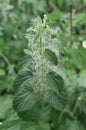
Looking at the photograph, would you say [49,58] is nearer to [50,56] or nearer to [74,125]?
[50,56]

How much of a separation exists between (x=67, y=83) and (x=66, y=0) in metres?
1.71

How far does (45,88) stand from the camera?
175cm

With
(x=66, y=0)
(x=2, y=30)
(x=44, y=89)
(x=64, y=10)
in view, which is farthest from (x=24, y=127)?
(x=64, y=10)

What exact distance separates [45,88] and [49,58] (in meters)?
0.16

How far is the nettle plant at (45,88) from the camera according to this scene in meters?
1.67

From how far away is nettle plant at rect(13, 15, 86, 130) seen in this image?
1.67 meters

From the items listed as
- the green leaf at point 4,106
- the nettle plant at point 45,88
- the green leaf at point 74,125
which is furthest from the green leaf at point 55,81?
the green leaf at point 4,106

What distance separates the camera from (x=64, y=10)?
3.98 meters

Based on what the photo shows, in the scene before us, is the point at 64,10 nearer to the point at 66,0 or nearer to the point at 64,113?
the point at 66,0

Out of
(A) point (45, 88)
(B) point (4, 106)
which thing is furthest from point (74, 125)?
(B) point (4, 106)

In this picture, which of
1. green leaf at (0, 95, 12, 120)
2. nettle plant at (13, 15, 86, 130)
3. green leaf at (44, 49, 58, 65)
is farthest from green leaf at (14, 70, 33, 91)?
green leaf at (0, 95, 12, 120)

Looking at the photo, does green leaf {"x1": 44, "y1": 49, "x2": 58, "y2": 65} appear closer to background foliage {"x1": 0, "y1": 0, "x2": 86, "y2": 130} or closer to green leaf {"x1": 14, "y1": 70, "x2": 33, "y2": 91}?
background foliage {"x1": 0, "y1": 0, "x2": 86, "y2": 130}

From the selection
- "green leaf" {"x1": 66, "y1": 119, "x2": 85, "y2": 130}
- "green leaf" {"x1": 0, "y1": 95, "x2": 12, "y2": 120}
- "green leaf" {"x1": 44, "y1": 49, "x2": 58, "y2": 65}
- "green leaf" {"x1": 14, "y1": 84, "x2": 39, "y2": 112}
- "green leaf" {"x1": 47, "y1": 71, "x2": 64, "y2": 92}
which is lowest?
"green leaf" {"x1": 66, "y1": 119, "x2": 85, "y2": 130}

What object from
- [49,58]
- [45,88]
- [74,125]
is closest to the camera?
[49,58]
